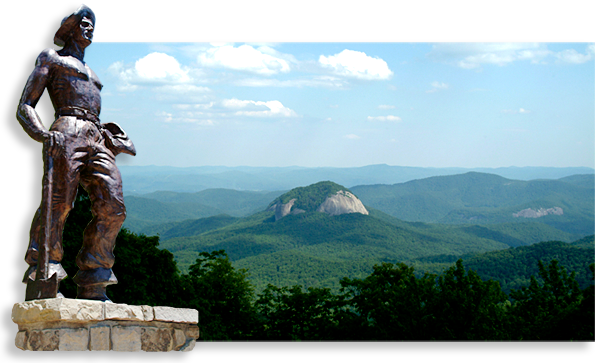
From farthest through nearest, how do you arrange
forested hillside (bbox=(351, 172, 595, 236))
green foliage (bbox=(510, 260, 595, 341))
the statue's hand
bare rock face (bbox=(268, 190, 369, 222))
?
forested hillside (bbox=(351, 172, 595, 236)) < bare rock face (bbox=(268, 190, 369, 222)) < green foliage (bbox=(510, 260, 595, 341)) < the statue's hand

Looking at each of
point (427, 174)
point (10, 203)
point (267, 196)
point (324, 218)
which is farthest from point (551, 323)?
point (427, 174)

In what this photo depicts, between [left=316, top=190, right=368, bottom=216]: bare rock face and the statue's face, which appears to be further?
[left=316, top=190, right=368, bottom=216]: bare rock face

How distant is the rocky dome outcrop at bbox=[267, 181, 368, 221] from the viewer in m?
50.7

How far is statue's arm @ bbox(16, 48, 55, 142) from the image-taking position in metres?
4.83

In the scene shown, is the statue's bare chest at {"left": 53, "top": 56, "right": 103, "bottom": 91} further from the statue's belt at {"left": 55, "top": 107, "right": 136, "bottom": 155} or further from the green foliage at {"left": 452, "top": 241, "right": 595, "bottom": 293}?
the green foliage at {"left": 452, "top": 241, "right": 595, "bottom": 293}

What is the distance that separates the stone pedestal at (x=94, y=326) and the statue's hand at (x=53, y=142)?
133cm

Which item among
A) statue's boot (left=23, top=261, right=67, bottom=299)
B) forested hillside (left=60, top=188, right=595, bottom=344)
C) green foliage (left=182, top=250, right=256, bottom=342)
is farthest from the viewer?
green foliage (left=182, top=250, right=256, bottom=342)

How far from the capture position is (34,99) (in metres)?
4.97

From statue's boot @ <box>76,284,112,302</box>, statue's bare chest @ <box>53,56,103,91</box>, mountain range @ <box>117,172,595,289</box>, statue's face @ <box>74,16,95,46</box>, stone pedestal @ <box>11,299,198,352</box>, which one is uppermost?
statue's face @ <box>74,16,95,46</box>

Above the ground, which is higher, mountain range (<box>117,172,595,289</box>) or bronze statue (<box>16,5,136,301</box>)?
bronze statue (<box>16,5,136,301</box>)

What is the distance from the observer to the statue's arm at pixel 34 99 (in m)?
4.83

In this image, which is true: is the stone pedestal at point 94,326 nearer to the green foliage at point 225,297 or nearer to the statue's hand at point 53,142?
the statue's hand at point 53,142

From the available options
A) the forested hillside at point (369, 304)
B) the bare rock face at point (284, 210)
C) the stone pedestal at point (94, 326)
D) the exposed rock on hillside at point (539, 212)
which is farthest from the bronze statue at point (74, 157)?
the exposed rock on hillside at point (539, 212)

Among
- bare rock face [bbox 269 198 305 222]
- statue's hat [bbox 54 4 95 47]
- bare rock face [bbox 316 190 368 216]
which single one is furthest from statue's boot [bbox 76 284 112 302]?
bare rock face [bbox 316 190 368 216]
